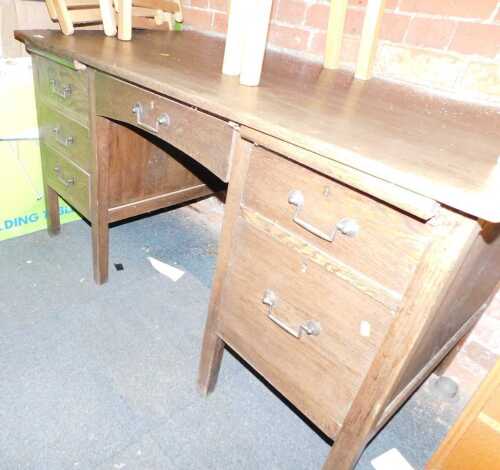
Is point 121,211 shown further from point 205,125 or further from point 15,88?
point 205,125

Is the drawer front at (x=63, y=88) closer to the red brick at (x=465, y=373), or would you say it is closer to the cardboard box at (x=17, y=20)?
the cardboard box at (x=17, y=20)

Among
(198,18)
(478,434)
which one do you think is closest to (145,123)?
(198,18)

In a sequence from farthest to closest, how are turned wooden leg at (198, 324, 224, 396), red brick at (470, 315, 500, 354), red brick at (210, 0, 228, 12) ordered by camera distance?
red brick at (210, 0, 228, 12) < red brick at (470, 315, 500, 354) < turned wooden leg at (198, 324, 224, 396)

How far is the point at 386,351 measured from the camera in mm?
658

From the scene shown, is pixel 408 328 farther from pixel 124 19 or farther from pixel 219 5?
pixel 219 5

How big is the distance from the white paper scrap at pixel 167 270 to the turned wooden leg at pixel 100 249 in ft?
0.74

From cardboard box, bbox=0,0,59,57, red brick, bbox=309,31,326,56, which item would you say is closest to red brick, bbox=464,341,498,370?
red brick, bbox=309,31,326,56

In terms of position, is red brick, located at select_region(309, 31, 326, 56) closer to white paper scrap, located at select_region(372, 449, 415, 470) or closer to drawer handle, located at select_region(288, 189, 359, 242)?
drawer handle, located at select_region(288, 189, 359, 242)

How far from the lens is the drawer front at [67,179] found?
1.37 metres

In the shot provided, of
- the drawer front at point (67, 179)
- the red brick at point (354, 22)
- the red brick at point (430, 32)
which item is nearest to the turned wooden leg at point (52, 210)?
the drawer front at point (67, 179)

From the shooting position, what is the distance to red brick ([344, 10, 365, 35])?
123cm

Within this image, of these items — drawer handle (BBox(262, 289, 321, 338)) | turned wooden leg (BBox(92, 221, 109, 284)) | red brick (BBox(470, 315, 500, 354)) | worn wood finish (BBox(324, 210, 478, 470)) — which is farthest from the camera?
turned wooden leg (BBox(92, 221, 109, 284))

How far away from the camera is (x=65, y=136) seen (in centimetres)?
136

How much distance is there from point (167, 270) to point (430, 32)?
127 cm
